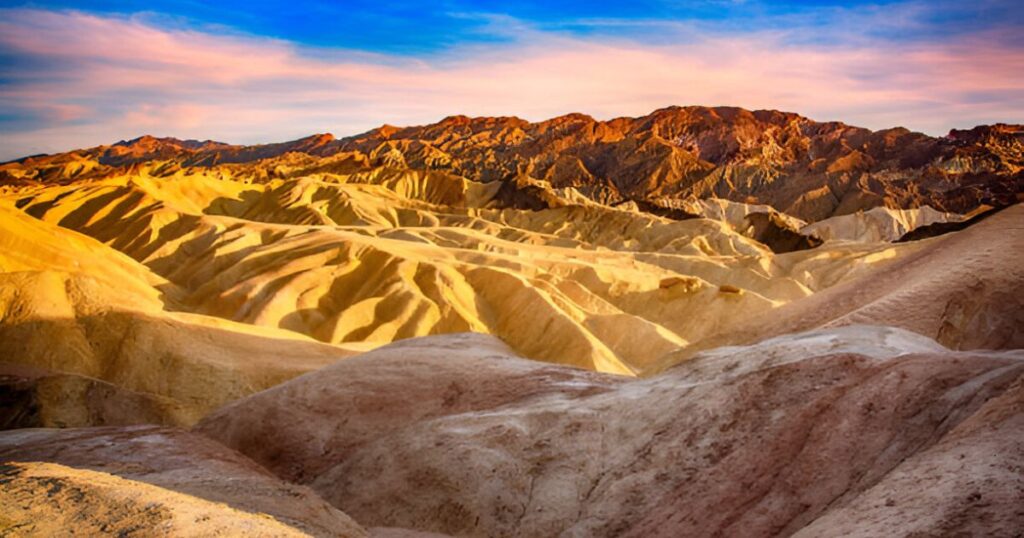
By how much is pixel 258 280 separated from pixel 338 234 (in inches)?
451

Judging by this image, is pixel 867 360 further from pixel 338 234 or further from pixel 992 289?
pixel 338 234

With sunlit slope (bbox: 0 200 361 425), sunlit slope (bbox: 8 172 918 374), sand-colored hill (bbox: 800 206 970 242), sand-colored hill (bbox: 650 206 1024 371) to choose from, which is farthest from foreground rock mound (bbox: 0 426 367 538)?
sand-colored hill (bbox: 800 206 970 242)

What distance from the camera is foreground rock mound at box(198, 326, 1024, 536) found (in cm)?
578

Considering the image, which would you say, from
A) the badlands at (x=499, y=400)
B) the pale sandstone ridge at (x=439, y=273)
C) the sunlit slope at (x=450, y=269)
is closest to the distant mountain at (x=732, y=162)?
the sunlit slope at (x=450, y=269)

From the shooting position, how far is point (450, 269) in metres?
45.7

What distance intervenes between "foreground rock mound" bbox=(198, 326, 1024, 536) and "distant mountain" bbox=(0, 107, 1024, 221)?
9275cm

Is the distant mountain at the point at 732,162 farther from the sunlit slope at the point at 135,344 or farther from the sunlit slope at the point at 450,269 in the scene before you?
the sunlit slope at the point at 135,344

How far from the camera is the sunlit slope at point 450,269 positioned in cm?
3922

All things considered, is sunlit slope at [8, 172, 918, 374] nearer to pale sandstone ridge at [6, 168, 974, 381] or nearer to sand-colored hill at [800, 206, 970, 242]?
pale sandstone ridge at [6, 168, 974, 381]

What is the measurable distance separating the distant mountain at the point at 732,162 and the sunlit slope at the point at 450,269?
27.4 m

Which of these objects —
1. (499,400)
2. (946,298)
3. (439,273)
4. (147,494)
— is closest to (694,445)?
(499,400)

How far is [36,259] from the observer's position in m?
32.2

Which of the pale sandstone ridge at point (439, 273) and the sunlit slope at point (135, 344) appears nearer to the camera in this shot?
the sunlit slope at point (135, 344)

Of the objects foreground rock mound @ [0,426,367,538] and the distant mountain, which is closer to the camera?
foreground rock mound @ [0,426,367,538]
